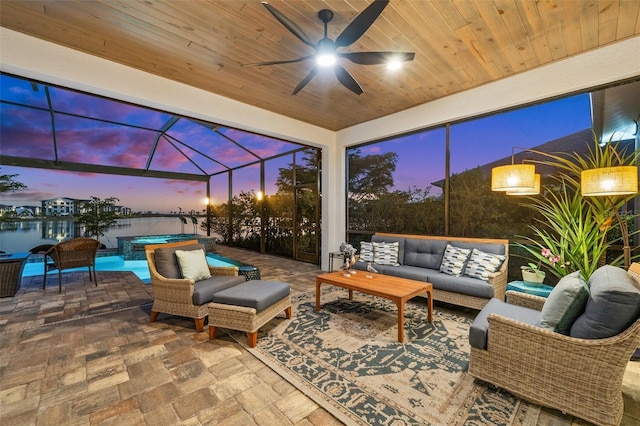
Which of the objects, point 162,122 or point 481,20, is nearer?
point 481,20

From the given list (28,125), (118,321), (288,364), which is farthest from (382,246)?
(28,125)

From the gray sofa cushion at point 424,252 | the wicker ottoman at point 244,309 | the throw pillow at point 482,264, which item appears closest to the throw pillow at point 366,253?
the gray sofa cushion at point 424,252

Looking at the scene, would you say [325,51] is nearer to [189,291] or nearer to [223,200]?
[189,291]

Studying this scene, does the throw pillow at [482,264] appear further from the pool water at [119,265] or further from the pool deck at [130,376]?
the pool water at [119,265]

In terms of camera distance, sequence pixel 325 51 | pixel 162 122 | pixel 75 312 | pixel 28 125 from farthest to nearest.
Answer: pixel 162 122 < pixel 28 125 < pixel 75 312 < pixel 325 51

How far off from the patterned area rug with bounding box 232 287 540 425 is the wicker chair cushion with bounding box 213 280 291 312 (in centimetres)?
37

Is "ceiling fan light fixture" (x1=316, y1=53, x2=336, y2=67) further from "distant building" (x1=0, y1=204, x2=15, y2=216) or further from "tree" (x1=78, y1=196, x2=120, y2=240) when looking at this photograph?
"tree" (x1=78, y1=196, x2=120, y2=240)

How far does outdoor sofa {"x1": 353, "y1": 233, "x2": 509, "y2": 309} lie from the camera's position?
3.30 meters

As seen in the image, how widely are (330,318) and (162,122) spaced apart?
618cm

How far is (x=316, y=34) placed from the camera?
8.98 ft

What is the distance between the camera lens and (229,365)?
2262mm

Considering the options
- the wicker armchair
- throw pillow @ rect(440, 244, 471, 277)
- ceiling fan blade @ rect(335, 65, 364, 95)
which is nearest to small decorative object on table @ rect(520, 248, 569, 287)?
throw pillow @ rect(440, 244, 471, 277)

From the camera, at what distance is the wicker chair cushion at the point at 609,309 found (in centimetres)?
150

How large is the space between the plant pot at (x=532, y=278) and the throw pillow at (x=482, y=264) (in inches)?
11.5
